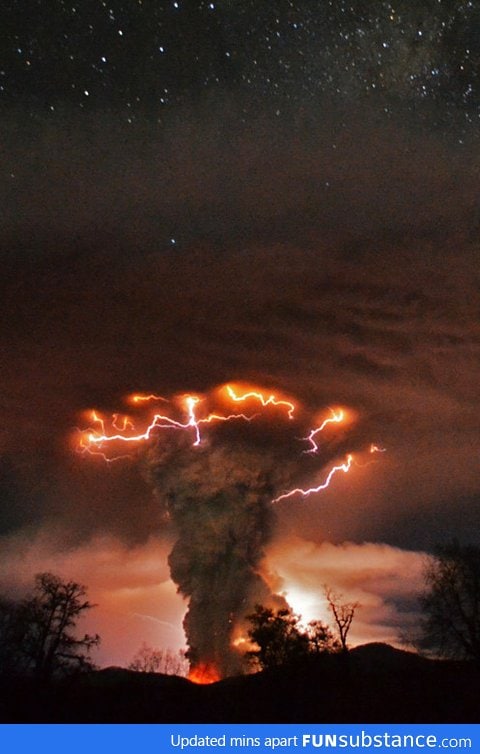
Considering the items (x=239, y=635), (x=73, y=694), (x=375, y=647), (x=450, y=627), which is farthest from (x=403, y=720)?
(x=375, y=647)

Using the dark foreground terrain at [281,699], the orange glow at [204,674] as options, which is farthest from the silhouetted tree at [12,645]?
the orange glow at [204,674]

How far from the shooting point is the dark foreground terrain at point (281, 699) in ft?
98.6

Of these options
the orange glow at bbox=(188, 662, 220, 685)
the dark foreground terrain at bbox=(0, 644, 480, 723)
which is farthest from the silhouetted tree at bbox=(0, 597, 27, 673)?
the orange glow at bbox=(188, 662, 220, 685)

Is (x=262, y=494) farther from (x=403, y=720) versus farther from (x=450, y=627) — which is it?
(x=403, y=720)

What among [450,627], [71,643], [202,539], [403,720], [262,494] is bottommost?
[403,720]

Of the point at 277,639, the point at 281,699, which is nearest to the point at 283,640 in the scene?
the point at 277,639

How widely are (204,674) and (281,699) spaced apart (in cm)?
2707

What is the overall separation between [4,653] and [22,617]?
258 cm

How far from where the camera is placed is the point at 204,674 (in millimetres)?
58906

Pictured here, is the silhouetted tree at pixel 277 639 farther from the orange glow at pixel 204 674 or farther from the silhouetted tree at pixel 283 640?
the orange glow at pixel 204 674

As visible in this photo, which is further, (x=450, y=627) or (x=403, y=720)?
(x=450, y=627)

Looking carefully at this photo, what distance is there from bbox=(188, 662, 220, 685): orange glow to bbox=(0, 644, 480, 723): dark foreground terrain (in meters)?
20.4

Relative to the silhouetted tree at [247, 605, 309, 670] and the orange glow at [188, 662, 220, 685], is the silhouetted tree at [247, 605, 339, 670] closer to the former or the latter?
the silhouetted tree at [247, 605, 309, 670]

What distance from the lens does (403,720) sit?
29.2 metres
